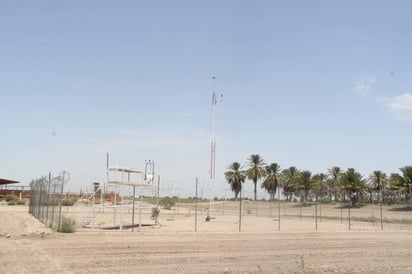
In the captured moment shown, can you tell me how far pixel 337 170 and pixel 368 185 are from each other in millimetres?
19363

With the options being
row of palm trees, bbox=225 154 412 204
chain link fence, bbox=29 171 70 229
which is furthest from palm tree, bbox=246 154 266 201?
chain link fence, bbox=29 171 70 229

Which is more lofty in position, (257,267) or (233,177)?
(233,177)

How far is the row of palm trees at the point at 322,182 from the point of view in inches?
3294

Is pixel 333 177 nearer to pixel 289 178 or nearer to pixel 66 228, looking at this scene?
pixel 289 178

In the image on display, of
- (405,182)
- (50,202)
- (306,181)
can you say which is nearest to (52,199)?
(50,202)

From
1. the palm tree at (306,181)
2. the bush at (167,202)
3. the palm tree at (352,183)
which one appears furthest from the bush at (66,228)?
the palm tree at (306,181)

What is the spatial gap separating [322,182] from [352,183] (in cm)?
2052

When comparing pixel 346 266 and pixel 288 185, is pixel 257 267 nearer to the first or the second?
pixel 346 266

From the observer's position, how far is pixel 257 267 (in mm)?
14609

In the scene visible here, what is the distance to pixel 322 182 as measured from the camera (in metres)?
106

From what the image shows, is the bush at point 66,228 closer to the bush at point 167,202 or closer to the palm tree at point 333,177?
the bush at point 167,202

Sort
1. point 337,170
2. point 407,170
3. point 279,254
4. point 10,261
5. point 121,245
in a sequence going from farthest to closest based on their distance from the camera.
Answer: point 337,170 < point 407,170 < point 121,245 < point 279,254 < point 10,261

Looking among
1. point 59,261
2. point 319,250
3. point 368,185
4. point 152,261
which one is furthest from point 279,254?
point 368,185

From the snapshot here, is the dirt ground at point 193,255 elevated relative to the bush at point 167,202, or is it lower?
lower
